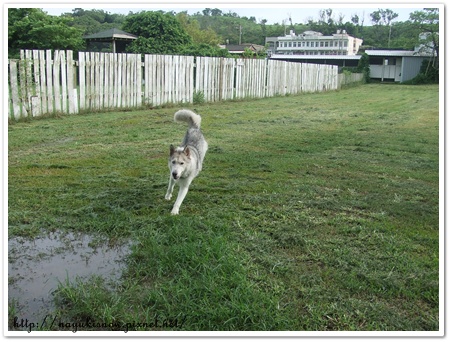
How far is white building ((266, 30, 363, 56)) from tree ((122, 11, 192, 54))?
12.4 meters

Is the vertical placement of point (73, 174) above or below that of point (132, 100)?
below

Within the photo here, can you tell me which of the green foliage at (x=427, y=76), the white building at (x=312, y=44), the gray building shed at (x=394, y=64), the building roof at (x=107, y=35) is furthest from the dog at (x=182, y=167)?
the gray building shed at (x=394, y=64)

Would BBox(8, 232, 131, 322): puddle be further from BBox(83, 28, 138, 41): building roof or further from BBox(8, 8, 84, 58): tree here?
BBox(83, 28, 138, 41): building roof

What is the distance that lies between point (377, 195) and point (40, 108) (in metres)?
8.38

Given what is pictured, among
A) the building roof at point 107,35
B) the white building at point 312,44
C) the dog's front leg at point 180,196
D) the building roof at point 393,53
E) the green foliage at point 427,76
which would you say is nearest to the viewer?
the dog's front leg at point 180,196

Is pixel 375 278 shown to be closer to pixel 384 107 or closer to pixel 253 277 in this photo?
pixel 253 277

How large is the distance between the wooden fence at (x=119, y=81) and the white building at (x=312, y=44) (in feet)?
67.8

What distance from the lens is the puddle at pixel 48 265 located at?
2.99 metres

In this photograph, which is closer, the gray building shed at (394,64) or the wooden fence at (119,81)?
the wooden fence at (119,81)

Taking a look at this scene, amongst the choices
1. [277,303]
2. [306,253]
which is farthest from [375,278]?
[277,303]

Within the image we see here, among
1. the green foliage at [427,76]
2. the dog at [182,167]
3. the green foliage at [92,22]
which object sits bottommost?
the dog at [182,167]

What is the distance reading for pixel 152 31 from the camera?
2662cm

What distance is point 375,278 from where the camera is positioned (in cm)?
330

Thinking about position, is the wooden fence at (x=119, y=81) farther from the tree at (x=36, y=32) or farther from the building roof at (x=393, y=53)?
the building roof at (x=393, y=53)
